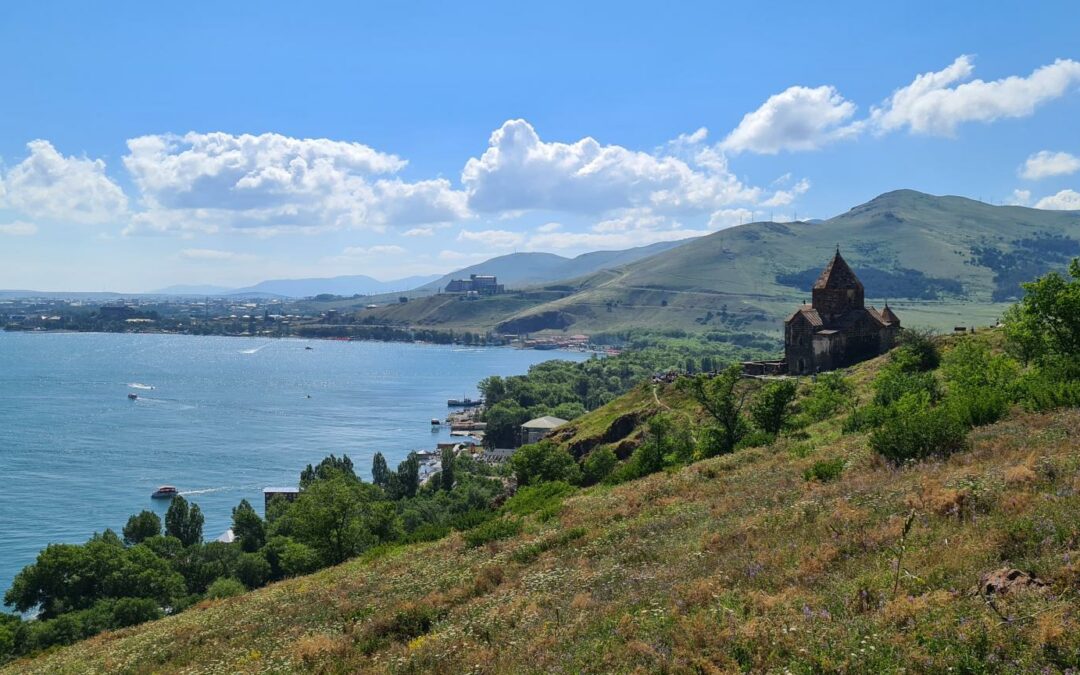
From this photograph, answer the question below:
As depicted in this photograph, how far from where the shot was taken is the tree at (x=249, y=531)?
251 feet

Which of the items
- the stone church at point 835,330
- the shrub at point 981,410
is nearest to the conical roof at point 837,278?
the stone church at point 835,330

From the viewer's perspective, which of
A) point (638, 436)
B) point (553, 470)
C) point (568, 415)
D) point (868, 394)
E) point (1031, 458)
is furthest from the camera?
point (568, 415)

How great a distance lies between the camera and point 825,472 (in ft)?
76.9

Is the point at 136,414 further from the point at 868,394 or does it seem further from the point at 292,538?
the point at 868,394

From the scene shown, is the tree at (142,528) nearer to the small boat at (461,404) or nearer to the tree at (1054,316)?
the tree at (1054,316)

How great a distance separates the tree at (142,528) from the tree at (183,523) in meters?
1.70

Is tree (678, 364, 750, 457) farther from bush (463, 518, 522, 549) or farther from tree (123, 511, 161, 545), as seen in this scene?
tree (123, 511, 161, 545)

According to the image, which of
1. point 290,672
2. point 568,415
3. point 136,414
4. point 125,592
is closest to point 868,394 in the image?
point 290,672

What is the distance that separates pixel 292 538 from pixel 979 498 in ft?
214

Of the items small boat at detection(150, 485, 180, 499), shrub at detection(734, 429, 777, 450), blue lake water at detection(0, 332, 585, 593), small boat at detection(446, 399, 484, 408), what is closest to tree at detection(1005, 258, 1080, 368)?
shrub at detection(734, 429, 777, 450)

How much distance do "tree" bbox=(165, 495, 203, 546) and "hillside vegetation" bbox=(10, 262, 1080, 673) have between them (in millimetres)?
53834

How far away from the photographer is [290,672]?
1592cm

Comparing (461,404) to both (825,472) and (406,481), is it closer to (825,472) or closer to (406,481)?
(406,481)

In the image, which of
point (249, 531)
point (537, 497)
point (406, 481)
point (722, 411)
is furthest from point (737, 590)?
point (406, 481)
